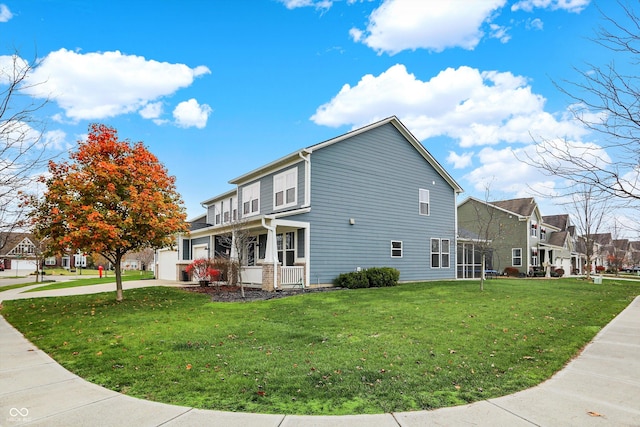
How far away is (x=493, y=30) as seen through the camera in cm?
1019

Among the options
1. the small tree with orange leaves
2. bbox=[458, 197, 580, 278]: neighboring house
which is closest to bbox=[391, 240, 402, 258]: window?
the small tree with orange leaves

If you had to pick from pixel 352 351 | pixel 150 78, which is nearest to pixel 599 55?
pixel 352 351

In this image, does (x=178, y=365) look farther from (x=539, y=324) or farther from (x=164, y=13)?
(x=164, y=13)

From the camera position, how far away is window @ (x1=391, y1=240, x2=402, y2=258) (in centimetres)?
2136

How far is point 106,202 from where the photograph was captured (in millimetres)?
12711

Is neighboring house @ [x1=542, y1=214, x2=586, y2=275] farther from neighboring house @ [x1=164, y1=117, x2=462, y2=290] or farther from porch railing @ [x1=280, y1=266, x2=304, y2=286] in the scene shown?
porch railing @ [x1=280, y1=266, x2=304, y2=286]

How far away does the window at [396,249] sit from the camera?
2136cm

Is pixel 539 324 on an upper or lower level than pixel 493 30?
lower

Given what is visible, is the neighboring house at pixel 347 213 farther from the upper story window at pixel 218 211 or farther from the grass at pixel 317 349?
the grass at pixel 317 349

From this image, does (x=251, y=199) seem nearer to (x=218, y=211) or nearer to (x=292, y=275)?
(x=218, y=211)

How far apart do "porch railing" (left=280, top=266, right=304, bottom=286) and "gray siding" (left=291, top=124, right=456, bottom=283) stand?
1.92ft

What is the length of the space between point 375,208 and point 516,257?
22.9m

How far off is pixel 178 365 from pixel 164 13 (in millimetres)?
12987

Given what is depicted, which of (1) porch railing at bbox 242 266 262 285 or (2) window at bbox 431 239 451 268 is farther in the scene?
(2) window at bbox 431 239 451 268
